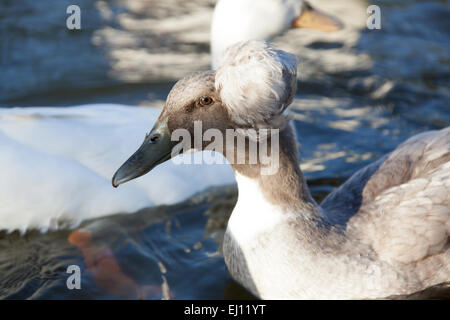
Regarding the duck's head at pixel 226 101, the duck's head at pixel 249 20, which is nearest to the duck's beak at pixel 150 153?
the duck's head at pixel 226 101

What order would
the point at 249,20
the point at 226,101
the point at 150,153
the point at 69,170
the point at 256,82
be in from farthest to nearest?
the point at 249,20, the point at 69,170, the point at 150,153, the point at 226,101, the point at 256,82

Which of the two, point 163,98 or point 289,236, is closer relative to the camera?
point 289,236

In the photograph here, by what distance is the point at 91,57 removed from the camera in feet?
24.0

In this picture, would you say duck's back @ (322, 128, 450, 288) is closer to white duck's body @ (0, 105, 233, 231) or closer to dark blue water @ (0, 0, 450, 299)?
dark blue water @ (0, 0, 450, 299)

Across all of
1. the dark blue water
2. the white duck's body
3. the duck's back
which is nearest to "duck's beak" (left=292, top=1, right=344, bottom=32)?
the dark blue water

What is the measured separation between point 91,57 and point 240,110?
4487 mm

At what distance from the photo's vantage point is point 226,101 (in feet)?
10.6

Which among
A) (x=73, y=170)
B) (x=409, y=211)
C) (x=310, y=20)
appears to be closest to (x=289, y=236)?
(x=409, y=211)

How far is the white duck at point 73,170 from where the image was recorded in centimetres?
427

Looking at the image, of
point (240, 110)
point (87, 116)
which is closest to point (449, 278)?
point (240, 110)

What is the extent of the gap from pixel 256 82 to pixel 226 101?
0.22 metres

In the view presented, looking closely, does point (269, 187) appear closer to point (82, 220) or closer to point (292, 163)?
point (292, 163)

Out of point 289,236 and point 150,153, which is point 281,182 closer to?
point 289,236

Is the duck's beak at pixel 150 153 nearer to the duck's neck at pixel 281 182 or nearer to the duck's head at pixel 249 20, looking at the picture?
the duck's neck at pixel 281 182
